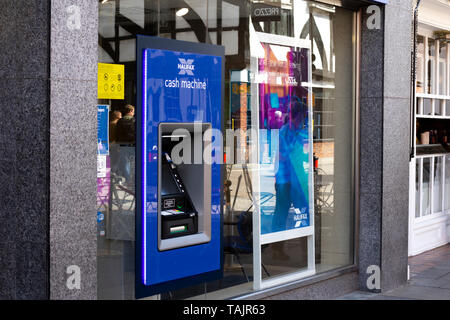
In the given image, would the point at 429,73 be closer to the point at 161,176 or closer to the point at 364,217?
the point at 364,217

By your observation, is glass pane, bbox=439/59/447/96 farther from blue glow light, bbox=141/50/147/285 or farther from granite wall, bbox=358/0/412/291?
blue glow light, bbox=141/50/147/285

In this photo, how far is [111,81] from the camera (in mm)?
4793

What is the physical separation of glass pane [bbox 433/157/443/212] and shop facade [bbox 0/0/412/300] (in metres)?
2.79

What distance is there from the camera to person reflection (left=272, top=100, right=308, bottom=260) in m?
6.34

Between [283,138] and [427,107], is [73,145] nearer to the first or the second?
[283,138]

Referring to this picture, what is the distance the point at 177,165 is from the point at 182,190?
20 centimetres

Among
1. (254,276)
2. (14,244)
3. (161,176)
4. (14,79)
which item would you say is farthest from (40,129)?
(254,276)

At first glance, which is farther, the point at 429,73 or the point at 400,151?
the point at 429,73

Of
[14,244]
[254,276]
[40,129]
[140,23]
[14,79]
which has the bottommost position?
[254,276]

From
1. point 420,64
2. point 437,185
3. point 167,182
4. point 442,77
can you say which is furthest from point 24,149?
point 442,77

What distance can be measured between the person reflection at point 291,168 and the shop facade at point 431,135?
10.1 feet

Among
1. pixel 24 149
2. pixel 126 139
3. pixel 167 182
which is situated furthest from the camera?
pixel 167 182

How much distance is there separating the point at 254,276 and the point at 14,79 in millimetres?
2864
